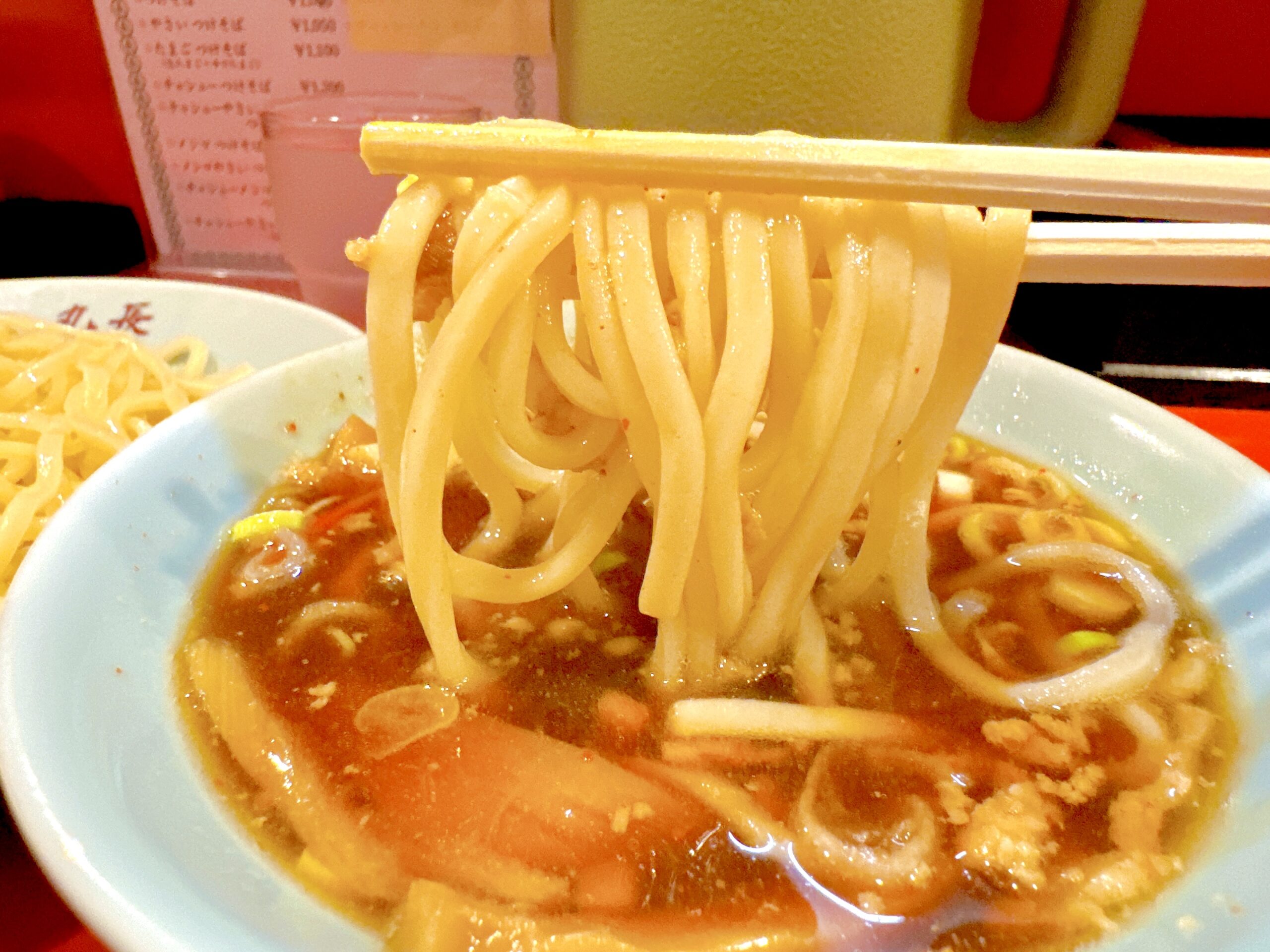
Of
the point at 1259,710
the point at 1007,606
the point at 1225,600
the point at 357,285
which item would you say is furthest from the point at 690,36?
the point at 1259,710

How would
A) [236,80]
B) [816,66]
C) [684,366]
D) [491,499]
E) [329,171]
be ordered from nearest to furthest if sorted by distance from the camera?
[684,366], [491,499], [816,66], [329,171], [236,80]

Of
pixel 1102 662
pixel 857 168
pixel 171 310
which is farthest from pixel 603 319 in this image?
pixel 171 310

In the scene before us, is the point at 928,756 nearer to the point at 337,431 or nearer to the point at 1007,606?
the point at 1007,606

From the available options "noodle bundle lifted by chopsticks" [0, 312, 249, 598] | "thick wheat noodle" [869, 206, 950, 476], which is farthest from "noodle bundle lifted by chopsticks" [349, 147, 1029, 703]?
"noodle bundle lifted by chopsticks" [0, 312, 249, 598]

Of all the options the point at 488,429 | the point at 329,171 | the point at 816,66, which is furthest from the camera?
the point at 329,171

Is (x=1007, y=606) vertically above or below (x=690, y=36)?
below

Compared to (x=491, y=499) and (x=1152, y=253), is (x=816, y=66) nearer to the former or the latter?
(x=1152, y=253)

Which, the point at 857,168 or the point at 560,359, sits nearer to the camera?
the point at 857,168
